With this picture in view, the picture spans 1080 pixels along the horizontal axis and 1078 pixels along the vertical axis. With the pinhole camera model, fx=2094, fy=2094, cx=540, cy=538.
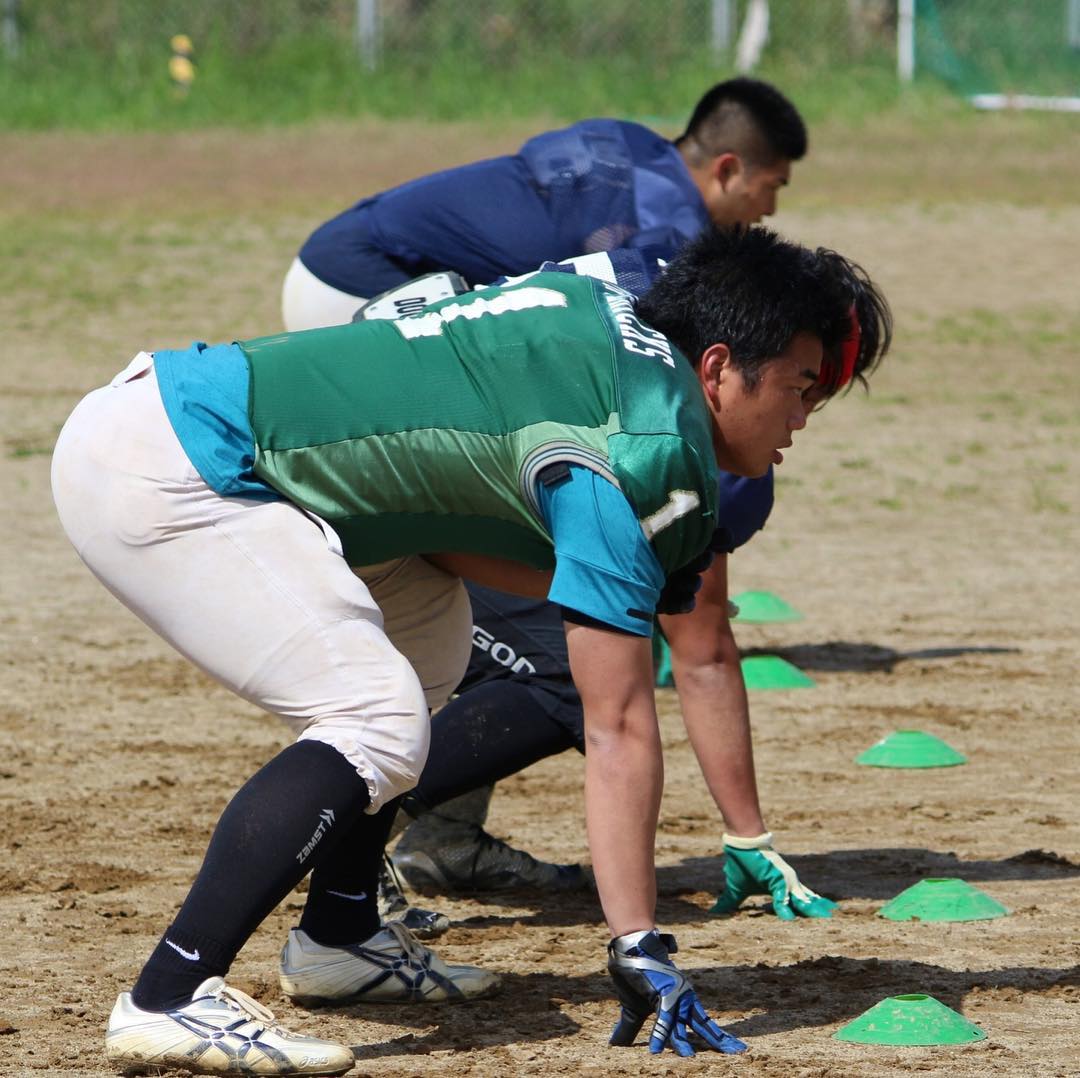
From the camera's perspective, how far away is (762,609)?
7.71 meters

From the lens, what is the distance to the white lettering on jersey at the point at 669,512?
340cm

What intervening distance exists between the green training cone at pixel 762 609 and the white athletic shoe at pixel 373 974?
3.72 m

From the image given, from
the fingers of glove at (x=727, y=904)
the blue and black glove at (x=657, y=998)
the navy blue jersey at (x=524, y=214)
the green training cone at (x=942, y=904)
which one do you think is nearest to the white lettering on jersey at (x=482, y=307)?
the blue and black glove at (x=657, y=998)

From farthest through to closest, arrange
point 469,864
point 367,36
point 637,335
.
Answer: point 367,36 < point 469,864 < point 637,335

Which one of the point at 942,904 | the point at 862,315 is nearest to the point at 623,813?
the point at 862,315

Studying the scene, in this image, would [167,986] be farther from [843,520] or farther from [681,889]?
[843,520]

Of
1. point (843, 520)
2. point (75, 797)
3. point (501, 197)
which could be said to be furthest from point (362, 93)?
point (75, 797)

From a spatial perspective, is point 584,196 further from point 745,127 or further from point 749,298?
point 749,298

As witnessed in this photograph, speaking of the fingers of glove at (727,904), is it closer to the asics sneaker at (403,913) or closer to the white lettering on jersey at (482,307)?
the asics sneaker at (403,913)

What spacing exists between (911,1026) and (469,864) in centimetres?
139

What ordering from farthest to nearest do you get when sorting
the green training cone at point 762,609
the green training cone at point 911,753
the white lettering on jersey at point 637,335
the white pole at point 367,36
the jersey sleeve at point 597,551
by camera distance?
the white pole at point 367,36
the green training cone at point 762,609
the green training cone at point 911,753
the white lettering on jersey at point 637,335
the jersey sleeve at point 597,551

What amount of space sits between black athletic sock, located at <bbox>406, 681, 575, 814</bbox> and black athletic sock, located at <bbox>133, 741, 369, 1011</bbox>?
44.0 inches

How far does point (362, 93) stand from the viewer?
70.7 feet

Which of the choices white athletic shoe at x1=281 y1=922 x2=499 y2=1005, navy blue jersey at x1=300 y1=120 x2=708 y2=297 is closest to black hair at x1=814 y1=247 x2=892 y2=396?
white athletic shoe at x1=281 y1=922 x2=499 y2=1005
